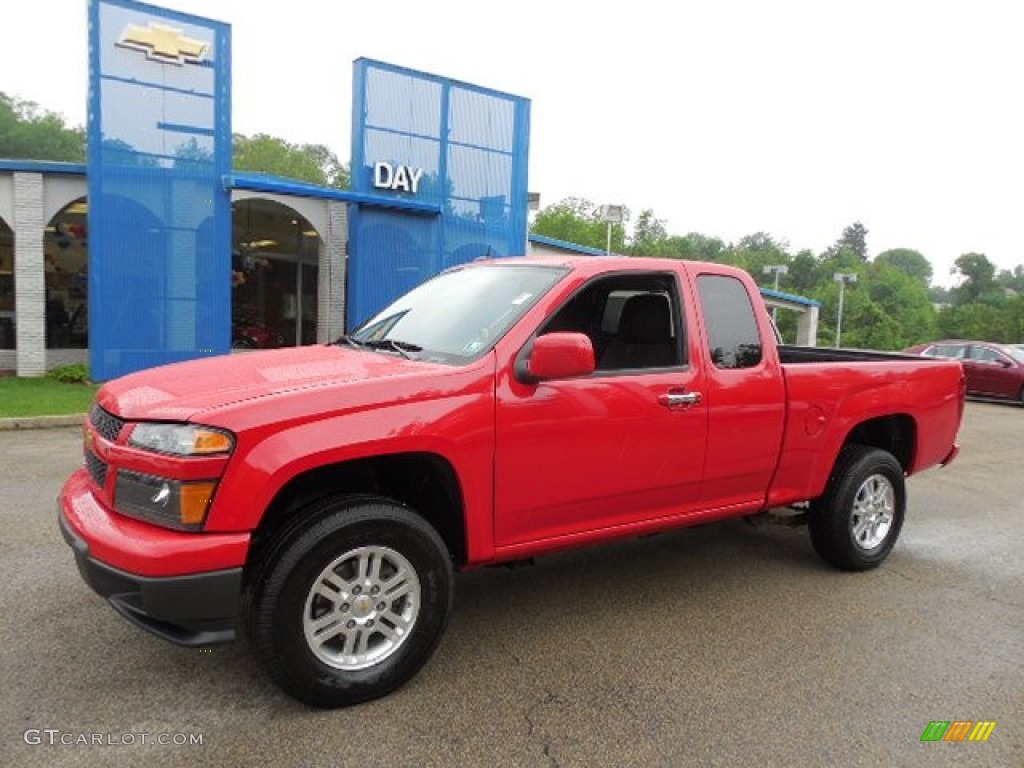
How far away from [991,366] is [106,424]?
20.3 meters

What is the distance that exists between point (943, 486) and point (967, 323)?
89560 millimetres

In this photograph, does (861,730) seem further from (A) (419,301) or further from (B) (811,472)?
(A) (419,301)

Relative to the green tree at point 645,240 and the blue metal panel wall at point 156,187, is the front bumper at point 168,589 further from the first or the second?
the green tree at point 645,240

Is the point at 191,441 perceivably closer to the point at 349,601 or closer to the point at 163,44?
the point at 349,601

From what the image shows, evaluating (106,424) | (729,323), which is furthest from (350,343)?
(729,323)

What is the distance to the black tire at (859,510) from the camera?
4.91m

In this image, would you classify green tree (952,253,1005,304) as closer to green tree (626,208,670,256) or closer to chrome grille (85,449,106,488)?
green tree (626,208,670,256)

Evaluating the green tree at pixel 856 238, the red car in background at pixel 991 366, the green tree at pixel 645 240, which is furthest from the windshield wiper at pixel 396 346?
the green tree at pixel 856 238

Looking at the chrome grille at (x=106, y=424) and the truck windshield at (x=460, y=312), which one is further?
the truck windshield at (x=460, y=312)

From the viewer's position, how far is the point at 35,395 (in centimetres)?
1206

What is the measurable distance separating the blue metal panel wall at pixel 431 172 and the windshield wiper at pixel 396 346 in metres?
12.1

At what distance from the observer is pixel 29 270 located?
47.6 ft

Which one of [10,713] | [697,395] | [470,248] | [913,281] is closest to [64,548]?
[10,713]

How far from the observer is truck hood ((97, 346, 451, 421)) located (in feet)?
9.85
